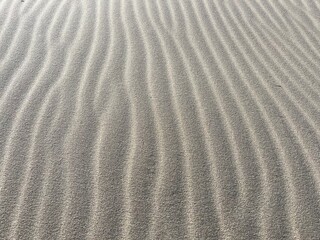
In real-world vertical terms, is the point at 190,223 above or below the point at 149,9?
below

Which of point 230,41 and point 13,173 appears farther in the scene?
point 230,41

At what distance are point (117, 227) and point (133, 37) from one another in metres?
2.06

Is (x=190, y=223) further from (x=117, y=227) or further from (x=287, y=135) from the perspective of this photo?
(x=287, y=135)

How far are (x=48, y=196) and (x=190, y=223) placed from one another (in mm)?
700

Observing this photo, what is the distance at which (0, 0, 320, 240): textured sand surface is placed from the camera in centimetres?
218

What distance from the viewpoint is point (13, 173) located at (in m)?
2.37

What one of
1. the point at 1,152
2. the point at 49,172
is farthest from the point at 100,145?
the point at 1,152

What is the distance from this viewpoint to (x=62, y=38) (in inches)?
148

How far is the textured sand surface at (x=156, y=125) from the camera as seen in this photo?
2.18 meters

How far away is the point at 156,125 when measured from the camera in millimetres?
2781

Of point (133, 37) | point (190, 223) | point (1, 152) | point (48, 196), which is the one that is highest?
point (133, 37)

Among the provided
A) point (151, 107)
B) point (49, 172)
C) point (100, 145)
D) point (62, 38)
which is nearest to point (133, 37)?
point (62, 38)

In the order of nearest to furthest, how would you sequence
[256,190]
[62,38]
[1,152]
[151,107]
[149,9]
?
[256,190]
[1,152]
[151,107]
[62,38]
[149,9]

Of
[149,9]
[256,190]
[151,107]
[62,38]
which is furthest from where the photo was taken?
[149,9]
